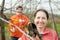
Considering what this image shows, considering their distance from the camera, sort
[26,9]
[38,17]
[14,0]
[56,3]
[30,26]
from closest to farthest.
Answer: [30,26] → [38,17] → [14,0] → [26,9] → [56,3]

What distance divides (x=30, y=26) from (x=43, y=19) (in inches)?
37.2

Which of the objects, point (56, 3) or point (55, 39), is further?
point (56, 3)

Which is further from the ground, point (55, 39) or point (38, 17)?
point (38, 17)

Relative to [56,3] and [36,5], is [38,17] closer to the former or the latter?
[36,5]

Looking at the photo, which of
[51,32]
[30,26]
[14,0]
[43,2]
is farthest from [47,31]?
[43,2]

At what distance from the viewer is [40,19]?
9.51 feet

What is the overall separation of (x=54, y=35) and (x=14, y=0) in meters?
1.38

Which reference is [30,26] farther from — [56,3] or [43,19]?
[56,3]

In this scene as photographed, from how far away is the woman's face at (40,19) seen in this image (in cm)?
287

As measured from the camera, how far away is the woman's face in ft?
9.42

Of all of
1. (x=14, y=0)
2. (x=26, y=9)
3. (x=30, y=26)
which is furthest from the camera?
(x=26, y=9)

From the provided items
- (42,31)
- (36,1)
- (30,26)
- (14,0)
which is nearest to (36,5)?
(36,1)

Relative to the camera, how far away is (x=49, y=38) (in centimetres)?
290

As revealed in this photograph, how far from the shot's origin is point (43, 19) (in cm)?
291
